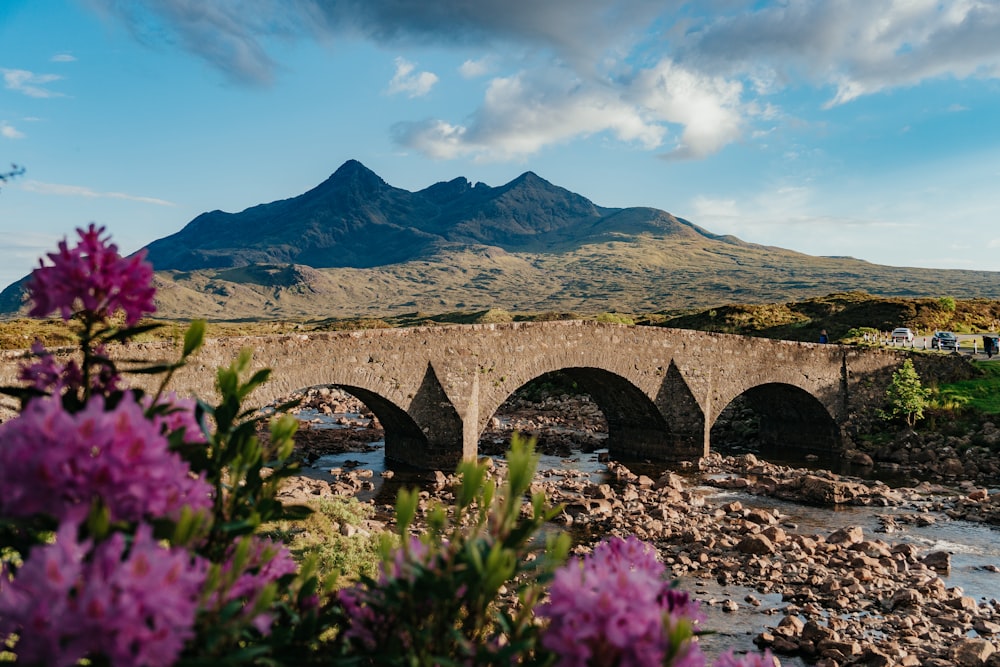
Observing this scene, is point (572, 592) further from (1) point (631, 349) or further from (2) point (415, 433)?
(1) point (631, 349)

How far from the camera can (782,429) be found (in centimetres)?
2942

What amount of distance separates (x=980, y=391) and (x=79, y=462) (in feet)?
108

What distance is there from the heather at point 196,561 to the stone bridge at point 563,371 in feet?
42.6

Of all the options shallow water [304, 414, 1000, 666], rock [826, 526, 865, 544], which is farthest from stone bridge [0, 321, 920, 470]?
rock [826, 526, 865, 544]

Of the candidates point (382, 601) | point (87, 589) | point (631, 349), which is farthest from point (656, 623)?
point (631, 349)

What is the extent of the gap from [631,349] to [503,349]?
436 centimetres

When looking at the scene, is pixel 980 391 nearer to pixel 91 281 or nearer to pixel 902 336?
pixel 902 336

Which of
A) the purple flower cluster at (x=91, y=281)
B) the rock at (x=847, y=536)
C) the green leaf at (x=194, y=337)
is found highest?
the purple flower cluster at (x=91, y=281)

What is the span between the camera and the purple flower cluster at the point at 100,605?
5.68 ft

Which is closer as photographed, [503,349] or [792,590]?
[792,590]

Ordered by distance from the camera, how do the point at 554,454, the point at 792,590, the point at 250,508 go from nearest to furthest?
the point at 250,508 → the point at 792,590 → the point at 554,454

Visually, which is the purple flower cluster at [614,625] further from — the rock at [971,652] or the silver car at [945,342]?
the silver car at [945,342]

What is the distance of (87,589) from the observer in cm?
174

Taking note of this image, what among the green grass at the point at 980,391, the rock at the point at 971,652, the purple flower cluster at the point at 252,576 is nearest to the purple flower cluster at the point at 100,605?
the purple flower cluster at the point at 252,576
